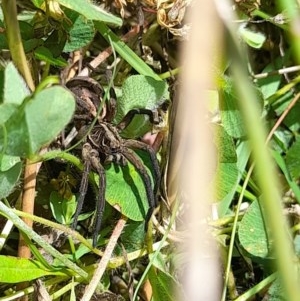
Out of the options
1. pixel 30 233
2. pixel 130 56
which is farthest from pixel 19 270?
pixel 130 56

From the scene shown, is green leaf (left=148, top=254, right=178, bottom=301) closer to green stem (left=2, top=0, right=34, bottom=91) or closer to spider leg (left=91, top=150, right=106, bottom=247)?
spider leg (left=91, top=150, right=106, bottom=247)

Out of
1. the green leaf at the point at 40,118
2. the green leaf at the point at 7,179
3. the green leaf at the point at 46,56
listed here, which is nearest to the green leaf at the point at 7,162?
the green leaf at the point at 7,179

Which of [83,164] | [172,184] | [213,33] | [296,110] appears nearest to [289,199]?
[296,110]

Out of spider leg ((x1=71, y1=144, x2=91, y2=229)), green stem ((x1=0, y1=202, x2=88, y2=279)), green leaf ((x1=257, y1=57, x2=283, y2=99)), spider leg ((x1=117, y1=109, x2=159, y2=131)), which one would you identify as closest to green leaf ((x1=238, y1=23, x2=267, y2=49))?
green leaf ((x1=257, y1=57, x2=283, y2=99))

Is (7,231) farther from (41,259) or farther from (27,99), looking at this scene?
(27,99)

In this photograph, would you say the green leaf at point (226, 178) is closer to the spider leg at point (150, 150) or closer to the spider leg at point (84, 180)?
the spider leg at point (150, 150)

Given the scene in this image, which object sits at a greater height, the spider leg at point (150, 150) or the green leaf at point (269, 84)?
the spider leg at point (150, 150)
